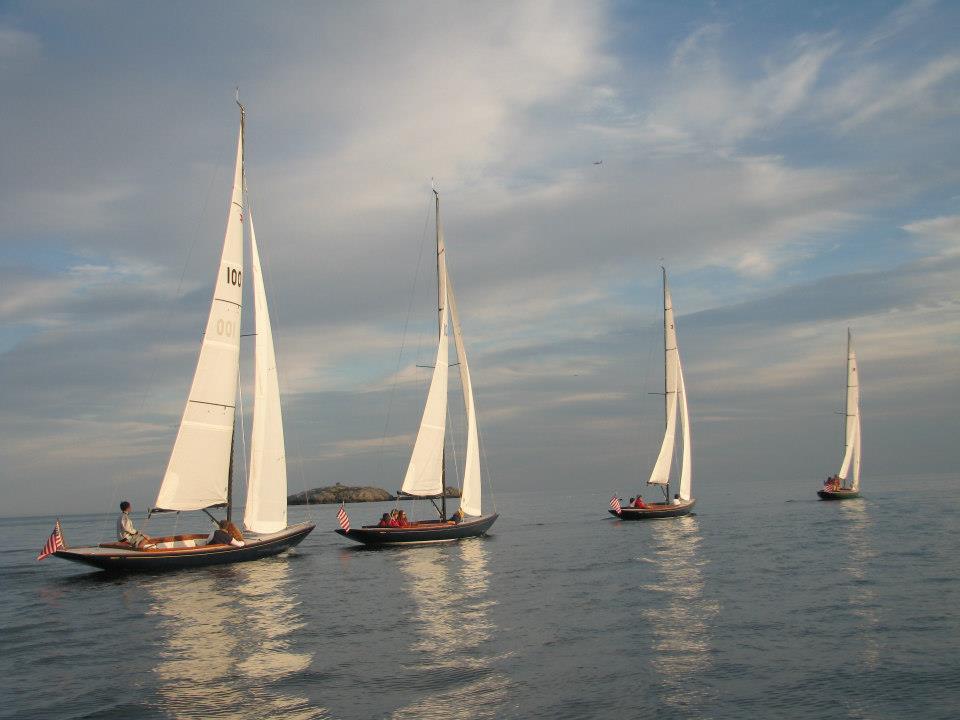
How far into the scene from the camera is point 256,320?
37.9 m

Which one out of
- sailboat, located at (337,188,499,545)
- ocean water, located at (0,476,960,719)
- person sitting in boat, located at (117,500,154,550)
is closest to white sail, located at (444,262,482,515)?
sailboat, located at (337,188,499,545)

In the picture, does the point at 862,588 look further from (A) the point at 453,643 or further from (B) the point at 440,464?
(B) the point at 440,464

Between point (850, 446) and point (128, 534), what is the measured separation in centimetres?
7055

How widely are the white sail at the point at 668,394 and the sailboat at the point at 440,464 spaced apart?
18.4m

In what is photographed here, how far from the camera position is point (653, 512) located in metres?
57.7

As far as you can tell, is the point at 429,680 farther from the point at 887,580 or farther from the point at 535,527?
the point at 535,527

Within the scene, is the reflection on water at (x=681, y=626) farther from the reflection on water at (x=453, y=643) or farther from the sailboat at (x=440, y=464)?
the sailboat at (x=440, y=464)

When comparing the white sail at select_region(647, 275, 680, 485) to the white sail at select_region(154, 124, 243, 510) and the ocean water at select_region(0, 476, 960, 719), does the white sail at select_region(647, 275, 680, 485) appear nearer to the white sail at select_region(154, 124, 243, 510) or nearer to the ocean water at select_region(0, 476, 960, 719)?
the ocean water at select_region(0, 476, 960, 719)

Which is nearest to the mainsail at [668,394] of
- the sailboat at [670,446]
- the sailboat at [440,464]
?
the sailboat at [670,446]

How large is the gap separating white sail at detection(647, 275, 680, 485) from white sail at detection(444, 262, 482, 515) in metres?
18.7

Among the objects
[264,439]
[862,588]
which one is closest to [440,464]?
[264,439]

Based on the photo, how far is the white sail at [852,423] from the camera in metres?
80.8

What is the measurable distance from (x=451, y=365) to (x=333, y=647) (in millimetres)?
28159

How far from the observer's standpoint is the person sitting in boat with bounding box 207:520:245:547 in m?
32.8
